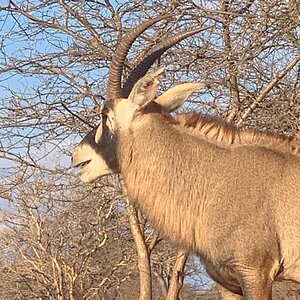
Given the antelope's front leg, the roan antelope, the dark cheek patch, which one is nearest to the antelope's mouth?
the roan antelope

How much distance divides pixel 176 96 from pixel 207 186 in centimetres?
109

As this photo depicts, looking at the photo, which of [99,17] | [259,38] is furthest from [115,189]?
[259,38]

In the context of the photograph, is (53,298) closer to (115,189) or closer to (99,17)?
(115,189)

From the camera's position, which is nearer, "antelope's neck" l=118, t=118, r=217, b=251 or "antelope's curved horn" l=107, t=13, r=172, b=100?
"antelope's neck" l=118, t=118, r=217, b=251

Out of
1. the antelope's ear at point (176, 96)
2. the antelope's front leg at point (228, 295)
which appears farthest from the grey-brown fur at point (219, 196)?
the antelope's front leg at point (228, 295)

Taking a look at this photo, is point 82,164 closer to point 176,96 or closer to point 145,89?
point 145,89

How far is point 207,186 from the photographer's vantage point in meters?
6.93

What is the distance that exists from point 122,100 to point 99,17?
2872mm

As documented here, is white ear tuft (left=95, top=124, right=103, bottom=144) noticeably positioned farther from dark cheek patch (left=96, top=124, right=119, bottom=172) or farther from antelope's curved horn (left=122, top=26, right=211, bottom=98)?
antelope's curved horn (left=122, top=26, right=211, bottom=98)

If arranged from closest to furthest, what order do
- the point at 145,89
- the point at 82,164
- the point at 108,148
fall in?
the point at 145,89 → the point at 108,148 → the point at 82,164

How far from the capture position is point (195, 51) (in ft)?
31.5

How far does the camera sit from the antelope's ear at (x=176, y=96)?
7477 mm

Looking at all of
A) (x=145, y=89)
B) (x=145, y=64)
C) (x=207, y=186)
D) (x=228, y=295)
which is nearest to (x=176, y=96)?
(x=145, y=89)

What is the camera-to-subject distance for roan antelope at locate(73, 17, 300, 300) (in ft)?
21.3
